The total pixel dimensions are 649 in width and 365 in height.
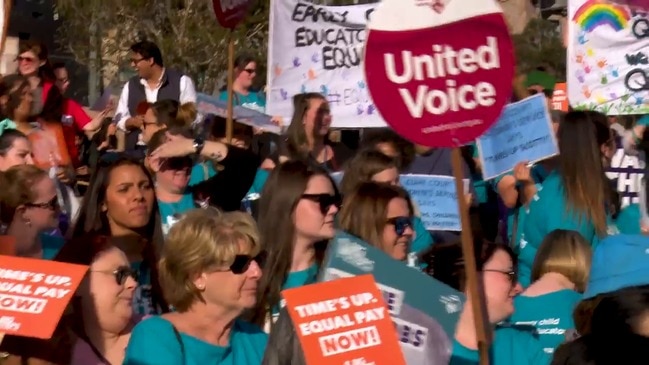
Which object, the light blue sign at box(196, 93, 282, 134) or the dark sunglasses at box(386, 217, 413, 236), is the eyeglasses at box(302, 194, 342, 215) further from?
the light blue sign at box(196, 93, 282, 134)

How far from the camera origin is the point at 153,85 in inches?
416

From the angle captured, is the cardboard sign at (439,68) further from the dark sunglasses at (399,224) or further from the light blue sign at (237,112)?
the light blue sign at (237,112)

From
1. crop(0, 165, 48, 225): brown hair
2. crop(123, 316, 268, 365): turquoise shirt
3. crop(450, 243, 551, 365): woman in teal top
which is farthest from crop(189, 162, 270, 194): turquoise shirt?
crop(123, 316, 268, 365): turquoise shirt

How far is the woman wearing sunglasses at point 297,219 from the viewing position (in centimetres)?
547

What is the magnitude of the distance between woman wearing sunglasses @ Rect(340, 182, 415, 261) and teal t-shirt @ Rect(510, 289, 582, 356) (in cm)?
53

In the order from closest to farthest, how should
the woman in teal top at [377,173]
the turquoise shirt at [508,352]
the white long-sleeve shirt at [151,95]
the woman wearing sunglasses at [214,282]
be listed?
1. the woman wearing sunglasses at [214,282]
2. the turquoise shirt at [508,352]
3. the woman in teal top at [377,173]
4. the white long-sleeve shirt at [151,95]

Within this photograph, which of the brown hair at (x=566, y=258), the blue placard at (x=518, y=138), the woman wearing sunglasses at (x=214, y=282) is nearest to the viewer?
the woman wearing sunglasses at (x=214, y=282)

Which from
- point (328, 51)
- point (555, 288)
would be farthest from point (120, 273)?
point (328, 51)

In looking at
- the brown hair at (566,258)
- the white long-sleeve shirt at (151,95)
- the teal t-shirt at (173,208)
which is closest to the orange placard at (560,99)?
the white long-sleeve shirt at (151,95)

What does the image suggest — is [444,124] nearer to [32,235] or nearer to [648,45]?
[32,235]

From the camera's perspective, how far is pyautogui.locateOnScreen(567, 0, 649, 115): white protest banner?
10180mm

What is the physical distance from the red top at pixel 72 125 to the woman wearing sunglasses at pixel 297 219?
3446 mm

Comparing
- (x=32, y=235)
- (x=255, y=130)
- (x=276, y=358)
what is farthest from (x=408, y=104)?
(x=255, y=130)

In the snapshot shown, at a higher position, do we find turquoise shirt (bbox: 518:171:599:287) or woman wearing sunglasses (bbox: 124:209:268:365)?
woman wearing sunglasses (bbox: 124:209:268:365)
